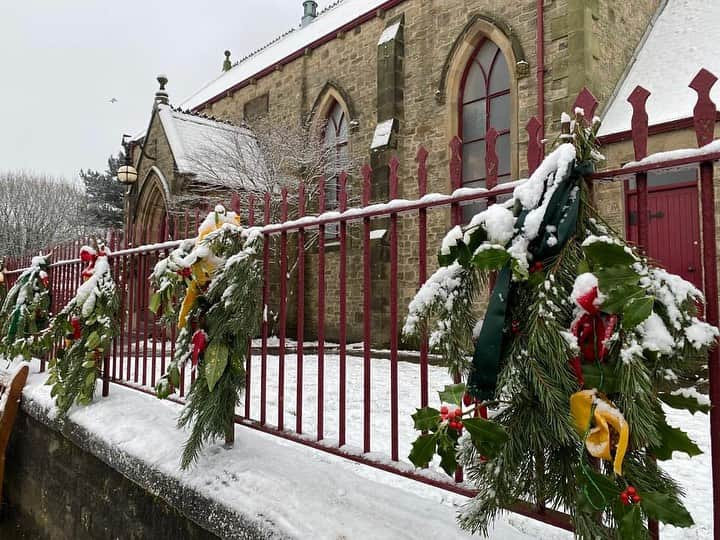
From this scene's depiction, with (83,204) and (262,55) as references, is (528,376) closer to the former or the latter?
(262,55)

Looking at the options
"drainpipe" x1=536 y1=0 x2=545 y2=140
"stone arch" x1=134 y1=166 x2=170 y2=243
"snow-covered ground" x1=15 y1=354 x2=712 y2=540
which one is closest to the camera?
"snow-covered ground" x1=15 y1=354 x2=712 y2=540

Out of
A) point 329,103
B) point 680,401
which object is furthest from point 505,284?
point 329,103

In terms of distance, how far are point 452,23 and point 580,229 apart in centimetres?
1036

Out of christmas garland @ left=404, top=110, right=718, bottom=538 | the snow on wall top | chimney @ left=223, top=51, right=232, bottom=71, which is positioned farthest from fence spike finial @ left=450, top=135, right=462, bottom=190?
chimney @ left=223, top=51, right=232, bottom=71

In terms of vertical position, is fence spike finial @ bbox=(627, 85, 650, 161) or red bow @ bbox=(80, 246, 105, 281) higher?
fence spike finial @ bbox=(627, 85, 650, 161)

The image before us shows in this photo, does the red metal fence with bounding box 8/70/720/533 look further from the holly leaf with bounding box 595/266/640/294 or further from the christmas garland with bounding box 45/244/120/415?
the holly leaf with bounding box 595/266/640/294

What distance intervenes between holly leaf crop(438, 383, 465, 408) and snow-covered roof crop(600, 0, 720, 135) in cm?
721

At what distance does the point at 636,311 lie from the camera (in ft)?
3.47

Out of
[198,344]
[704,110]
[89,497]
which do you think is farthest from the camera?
[89,497]

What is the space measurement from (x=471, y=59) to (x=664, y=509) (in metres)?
10.4

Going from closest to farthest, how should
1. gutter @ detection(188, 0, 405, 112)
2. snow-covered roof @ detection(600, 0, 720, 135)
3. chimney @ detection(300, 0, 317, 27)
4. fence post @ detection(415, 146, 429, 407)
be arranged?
A: fence post @ detection(415, 146, 429, 407)
snow-covered roof @ detection(600, 0, 720, 135)
gutter @ detection(188, 0, 405, 112)
chimney @ detection(300, 0, 317, 27)

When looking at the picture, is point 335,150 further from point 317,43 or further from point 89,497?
point 89,497

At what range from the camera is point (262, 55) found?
1959 cm

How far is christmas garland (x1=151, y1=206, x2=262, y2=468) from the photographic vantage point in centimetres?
230
